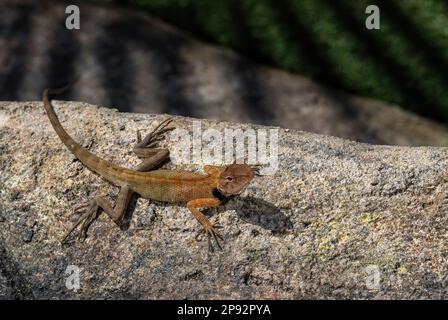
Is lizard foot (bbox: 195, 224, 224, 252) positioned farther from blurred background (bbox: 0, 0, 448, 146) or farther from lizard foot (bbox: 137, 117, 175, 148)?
blurred background (bbox: 0, 0, 448, 146)

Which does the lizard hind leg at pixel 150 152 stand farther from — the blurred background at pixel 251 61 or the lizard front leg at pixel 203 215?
the blurred background at pixel 251 61

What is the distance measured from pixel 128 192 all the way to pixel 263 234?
72 cm

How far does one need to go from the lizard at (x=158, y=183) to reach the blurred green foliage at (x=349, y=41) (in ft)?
7.48

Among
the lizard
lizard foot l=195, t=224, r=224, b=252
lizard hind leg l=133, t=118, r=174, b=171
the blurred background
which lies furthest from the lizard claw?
the blurred background

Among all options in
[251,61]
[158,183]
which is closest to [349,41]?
[251,61]

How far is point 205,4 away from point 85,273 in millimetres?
3325

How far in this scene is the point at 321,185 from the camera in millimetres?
3734

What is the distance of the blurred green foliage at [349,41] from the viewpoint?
557cm

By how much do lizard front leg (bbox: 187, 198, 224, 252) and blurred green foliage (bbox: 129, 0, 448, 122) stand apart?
247 cm

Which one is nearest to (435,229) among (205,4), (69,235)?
(69,235)

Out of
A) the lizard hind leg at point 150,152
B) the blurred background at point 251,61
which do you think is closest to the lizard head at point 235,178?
the lizard hind leg at point 150,152

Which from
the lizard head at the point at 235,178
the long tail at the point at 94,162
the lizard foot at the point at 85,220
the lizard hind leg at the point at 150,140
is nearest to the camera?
the lizard head at the point at 235,178

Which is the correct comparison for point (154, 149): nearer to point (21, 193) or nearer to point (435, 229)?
point (21, 193)

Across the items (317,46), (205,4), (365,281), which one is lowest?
(365,281)
